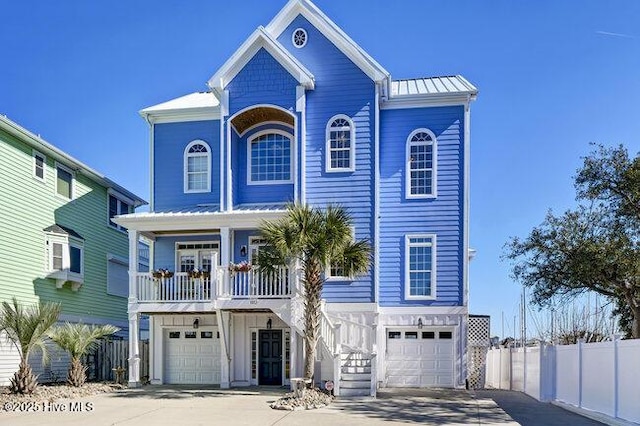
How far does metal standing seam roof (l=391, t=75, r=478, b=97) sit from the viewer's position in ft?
61.3

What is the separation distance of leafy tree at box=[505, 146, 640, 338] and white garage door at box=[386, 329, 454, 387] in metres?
3.54

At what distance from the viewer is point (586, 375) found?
1343cm

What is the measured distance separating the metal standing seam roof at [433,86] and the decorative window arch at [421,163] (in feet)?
4.26

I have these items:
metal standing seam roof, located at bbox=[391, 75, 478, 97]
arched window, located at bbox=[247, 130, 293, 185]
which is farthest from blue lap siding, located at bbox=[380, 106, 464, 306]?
arched window, located at bbox=[247, 130, 293, 185]

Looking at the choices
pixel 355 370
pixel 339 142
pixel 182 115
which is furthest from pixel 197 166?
pixel 355 370

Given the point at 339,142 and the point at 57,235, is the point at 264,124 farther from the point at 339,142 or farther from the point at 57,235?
the point at 57,235

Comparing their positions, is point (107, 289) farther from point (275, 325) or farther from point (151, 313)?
point (275, 325)

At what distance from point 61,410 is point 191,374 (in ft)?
19.7

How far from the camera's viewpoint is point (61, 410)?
1360 cm

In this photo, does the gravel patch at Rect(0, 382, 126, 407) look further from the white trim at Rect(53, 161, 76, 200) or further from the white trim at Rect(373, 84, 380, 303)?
the white trim at Rect(373, 84, 380, 303)

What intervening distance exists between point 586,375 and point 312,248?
269 inches

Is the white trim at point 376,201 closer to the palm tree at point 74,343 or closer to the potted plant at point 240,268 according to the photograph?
the potted plant at point 240,268

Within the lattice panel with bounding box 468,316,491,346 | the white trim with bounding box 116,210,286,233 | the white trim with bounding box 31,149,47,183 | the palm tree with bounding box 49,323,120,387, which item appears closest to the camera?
the palm tree with bounding box 49,323,120,387

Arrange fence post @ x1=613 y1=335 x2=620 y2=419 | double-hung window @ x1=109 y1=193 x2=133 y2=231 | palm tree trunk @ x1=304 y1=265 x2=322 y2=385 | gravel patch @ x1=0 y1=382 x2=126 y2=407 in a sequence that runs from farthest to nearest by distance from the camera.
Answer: double-hung window @ x1=109 y1=193 x2=133 y2=231
palm tree trunk @ x1=304 y1=265 x2=322 y2=385
gravel patch @ x1=0 y1=382 x2=126 y2=407
fence post @ x1=613 y1=335 x2=620 y2=419
